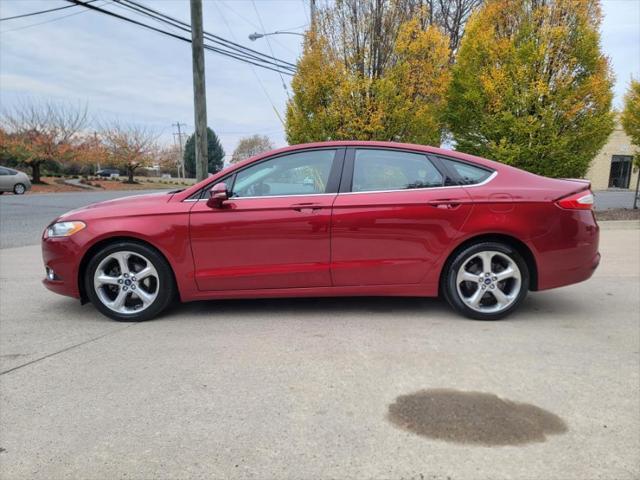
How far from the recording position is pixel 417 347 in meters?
3.29

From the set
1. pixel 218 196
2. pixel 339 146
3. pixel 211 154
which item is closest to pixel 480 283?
pixel 339 146

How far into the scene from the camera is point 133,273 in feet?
12.7

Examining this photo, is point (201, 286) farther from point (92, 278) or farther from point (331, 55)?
point (331, 55)

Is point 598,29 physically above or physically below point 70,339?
above

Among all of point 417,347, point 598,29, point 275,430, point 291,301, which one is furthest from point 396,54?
point 275,430

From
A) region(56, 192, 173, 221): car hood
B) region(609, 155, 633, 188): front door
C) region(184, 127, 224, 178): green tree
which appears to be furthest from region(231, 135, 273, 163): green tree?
region(56, 192, 173, 221): car hood

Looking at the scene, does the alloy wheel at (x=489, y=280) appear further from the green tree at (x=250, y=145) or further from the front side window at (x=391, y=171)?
the green tree at (x=250, y=145)

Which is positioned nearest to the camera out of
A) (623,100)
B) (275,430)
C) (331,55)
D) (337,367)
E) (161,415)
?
(275,430)

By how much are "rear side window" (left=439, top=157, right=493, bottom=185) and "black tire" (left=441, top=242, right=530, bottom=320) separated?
1.83 ft

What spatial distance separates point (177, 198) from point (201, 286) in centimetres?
80

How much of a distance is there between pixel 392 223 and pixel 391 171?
1.65 feet

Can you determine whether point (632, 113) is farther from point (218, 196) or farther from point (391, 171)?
point (218, 196)

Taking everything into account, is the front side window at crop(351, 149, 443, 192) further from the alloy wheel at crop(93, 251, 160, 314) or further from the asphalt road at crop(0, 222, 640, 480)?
the alloy wheel at crop(93, 251, 160, 314)

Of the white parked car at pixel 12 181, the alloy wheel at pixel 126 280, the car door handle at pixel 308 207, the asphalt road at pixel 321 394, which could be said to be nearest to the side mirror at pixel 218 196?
the car door handle at pixel 308 207
